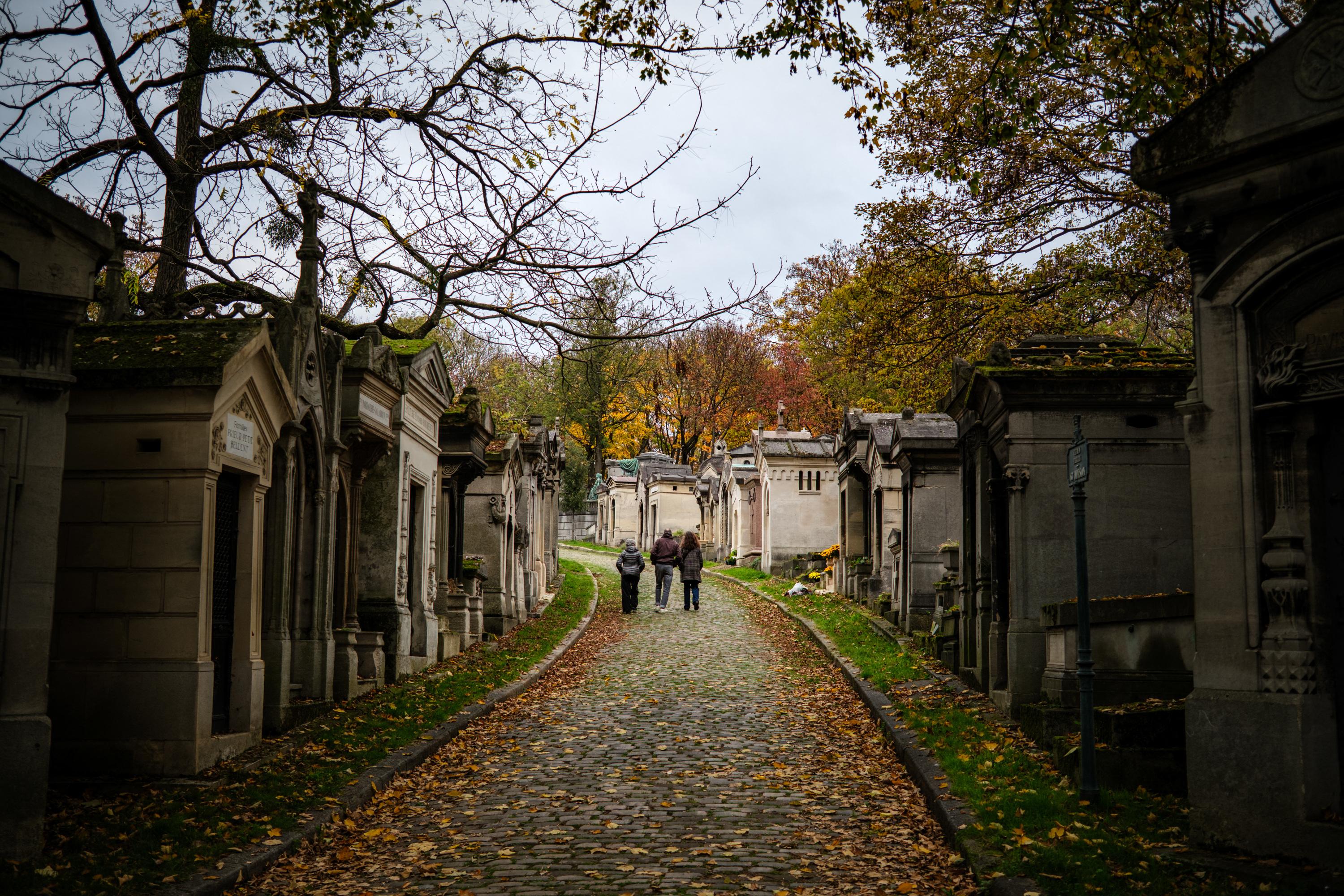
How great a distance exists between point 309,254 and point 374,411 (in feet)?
7.47

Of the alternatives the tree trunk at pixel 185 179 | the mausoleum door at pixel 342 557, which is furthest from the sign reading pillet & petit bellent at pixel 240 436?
the tree trunk at pixel 185 179

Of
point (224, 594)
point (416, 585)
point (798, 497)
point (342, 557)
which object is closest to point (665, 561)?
point (798, 497)

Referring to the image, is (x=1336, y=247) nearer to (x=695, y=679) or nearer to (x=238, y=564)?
(x=238, y=564)

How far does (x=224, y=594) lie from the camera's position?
9.17 m

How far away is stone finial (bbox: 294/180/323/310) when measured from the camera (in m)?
10.6

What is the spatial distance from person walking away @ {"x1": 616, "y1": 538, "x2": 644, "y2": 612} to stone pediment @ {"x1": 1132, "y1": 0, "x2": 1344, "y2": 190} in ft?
61.4

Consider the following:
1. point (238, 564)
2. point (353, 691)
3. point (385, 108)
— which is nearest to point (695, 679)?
point (353, 691)

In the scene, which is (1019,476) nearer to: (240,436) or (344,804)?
(344,804)

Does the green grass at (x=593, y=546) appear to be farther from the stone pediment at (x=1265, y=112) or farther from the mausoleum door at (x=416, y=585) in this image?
the stone pediment at (x=1265, y=112)

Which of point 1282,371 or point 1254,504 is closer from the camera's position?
point 1282,371

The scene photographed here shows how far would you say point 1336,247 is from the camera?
588 centimetres

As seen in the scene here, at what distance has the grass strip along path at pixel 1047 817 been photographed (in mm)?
5504

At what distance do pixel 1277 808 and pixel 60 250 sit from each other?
7285 millimetres

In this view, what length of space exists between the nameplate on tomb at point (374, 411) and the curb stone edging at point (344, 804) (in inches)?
133
